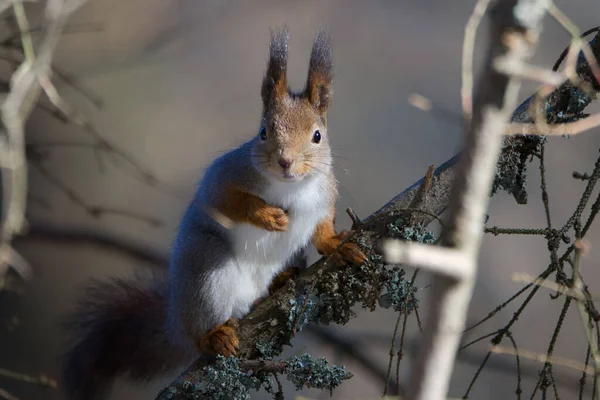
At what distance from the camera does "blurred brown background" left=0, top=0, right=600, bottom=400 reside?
114 inches

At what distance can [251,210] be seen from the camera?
1.78 m

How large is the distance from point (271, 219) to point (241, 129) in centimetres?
148

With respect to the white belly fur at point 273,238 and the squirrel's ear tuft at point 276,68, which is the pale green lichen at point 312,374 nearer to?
the white belly fur at point 273,238

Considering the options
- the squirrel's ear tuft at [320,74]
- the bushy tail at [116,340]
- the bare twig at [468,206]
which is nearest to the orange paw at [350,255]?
the squirrel's ear tuft at [320,74]

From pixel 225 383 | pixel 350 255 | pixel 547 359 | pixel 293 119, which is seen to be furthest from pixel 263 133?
pixel 547 359

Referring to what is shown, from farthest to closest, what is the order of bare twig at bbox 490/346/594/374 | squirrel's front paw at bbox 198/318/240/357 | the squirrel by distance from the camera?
the squirrel < squirrel's front paw at bbox 198/318/240/357 < bare twig at bbox 490/346/594/374

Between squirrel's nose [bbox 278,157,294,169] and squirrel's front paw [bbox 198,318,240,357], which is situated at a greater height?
squirrel's nose [bbox 278,157,294,169]

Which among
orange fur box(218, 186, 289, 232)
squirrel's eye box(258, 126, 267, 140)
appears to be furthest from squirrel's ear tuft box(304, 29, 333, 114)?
orange fur box(218, 186, 289, 232)

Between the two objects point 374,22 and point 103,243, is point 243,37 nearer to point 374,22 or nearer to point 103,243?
point 374,22

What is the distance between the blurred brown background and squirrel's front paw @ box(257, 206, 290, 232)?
1.06 meters

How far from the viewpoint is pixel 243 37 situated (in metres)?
3.36

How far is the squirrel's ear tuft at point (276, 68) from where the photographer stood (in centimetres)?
175

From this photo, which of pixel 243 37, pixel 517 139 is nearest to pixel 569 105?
pixel 517 139

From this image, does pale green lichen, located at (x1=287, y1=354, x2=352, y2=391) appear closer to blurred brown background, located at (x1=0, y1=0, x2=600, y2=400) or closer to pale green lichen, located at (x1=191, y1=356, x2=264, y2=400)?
pale green lichen, located at (x1=191, y1=356, x2=264, y2=400)
